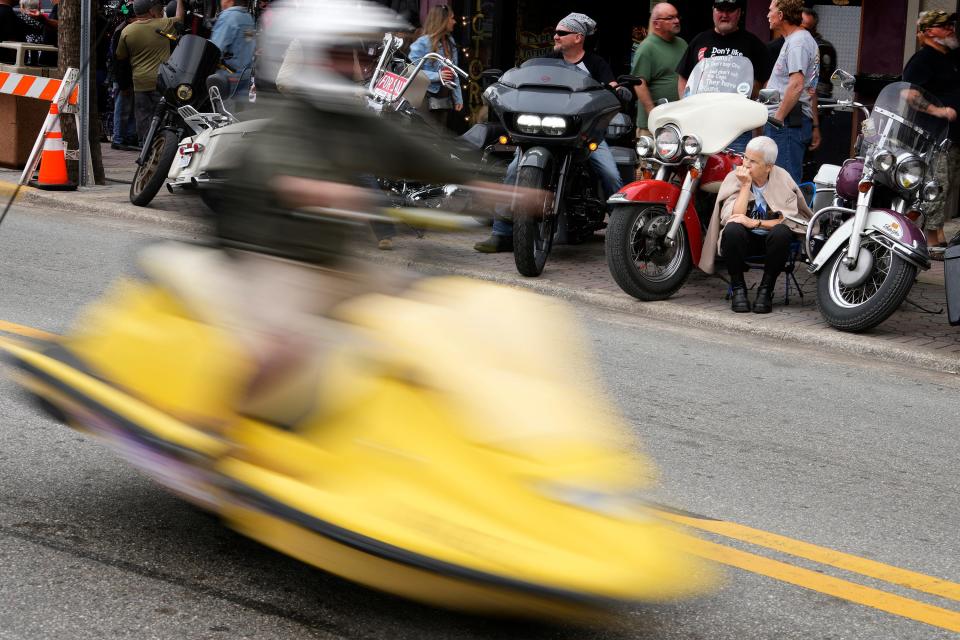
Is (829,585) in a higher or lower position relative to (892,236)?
lower

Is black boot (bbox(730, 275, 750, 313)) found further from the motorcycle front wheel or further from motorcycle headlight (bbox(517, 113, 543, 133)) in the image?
the motorcycle front wheel

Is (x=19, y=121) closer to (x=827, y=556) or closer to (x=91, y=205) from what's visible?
(x=91, y=205)

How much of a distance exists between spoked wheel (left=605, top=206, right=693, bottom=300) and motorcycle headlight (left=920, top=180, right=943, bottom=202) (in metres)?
1.54

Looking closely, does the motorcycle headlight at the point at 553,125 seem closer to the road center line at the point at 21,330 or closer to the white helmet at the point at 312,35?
the road center line at the point at 21,330

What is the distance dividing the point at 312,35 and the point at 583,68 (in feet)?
22.8

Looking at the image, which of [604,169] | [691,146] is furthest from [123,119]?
[691,146]

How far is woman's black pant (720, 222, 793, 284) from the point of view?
867cm

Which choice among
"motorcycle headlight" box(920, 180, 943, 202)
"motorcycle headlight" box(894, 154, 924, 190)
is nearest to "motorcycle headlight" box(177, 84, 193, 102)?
"motorcycle headlight" box(894, 154, 924, 190)

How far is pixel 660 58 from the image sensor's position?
37.7 feet

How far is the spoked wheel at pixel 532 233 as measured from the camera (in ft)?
30.5

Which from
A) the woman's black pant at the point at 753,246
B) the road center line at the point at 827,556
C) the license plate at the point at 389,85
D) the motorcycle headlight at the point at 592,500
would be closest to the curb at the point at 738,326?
the woman's black pant at the point at 753,246

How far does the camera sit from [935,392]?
23.5 ft

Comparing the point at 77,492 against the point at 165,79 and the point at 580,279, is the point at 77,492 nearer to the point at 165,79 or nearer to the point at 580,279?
the point at 580,279

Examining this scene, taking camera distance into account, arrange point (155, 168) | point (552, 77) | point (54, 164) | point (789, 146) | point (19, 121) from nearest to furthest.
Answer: point (552, 77)
point (789, 146)
point (155, 168)
point (54, 164)
point (19, 121)
